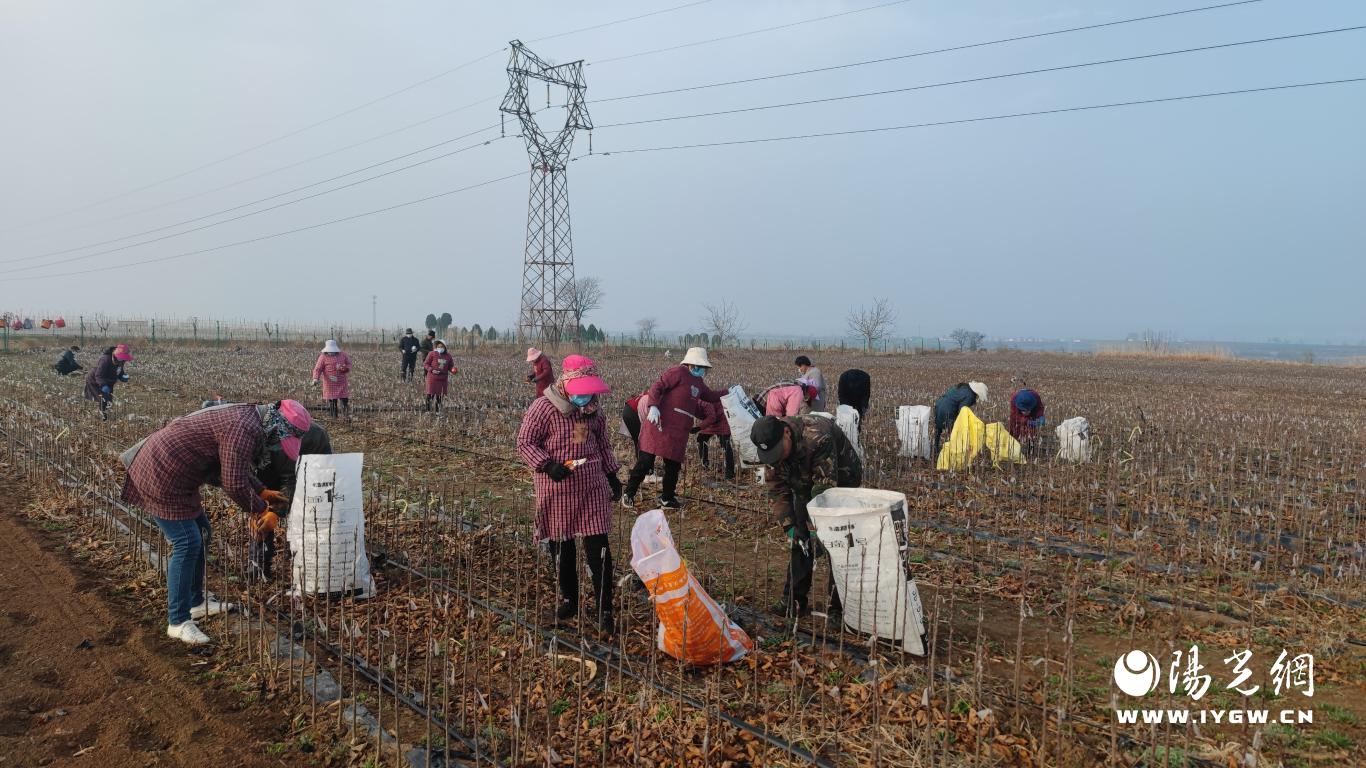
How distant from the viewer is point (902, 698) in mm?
3537

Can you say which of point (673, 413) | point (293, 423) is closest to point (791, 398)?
point (673, 413)

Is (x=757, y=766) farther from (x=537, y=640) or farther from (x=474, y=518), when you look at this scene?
(x=474, y=518)

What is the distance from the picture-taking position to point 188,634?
4.37 m

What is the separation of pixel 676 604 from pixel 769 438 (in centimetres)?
107

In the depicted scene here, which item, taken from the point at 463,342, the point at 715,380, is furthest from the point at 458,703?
the point at 463,342

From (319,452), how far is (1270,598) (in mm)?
6436

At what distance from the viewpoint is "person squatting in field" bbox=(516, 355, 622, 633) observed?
4.34m

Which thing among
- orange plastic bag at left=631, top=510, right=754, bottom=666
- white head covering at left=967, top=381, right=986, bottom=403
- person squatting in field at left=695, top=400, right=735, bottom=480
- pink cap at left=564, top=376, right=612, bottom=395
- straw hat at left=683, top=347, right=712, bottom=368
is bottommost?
orange plastic bag at left=631, top=510, right=754, bottom=666

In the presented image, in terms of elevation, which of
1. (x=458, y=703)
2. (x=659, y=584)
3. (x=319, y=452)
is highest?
(x=319, y=452)

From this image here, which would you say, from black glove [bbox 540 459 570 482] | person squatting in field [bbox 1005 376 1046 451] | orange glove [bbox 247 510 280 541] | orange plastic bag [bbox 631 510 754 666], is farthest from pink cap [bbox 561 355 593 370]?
person squatting in field [bbox 1005 376 1046 451]

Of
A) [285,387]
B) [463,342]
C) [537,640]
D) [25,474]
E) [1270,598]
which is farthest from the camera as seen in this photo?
[463,342]

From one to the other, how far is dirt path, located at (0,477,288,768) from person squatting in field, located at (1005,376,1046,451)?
26.5ft

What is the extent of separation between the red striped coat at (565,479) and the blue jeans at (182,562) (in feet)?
6.34

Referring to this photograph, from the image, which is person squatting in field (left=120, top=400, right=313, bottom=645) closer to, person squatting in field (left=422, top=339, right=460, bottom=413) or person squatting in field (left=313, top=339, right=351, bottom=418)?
person squatting in field (left=313, top=339, right=351, bottom=418)
